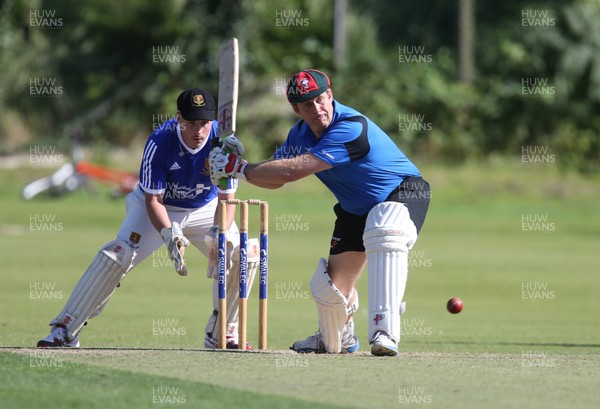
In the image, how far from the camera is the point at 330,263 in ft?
26.2

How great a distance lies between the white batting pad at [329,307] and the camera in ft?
25.6

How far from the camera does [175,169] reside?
8.41m

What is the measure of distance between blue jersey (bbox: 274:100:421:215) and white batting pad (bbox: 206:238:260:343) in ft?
2.42

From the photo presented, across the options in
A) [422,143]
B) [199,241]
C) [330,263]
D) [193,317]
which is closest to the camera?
[330,263]

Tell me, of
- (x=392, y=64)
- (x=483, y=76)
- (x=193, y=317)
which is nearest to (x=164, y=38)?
(x=392, y=64)

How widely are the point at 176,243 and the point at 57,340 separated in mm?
1147

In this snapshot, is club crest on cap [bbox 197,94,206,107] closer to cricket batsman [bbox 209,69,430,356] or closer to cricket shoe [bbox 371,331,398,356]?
cricket batsman [bbox 209,69,430,356]

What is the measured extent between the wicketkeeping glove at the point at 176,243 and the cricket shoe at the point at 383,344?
1429 millimetres

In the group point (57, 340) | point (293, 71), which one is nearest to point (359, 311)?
point (57, 340)

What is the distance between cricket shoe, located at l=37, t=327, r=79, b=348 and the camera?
26.7 ft

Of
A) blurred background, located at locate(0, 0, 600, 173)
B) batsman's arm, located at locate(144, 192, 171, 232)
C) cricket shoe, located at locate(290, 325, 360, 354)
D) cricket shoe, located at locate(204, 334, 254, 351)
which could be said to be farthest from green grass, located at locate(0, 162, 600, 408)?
blurred background, located at locate(0, 0, 600, 173)

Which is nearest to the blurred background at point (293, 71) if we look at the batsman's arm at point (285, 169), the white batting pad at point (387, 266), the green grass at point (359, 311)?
the green grass at point (359, 311)

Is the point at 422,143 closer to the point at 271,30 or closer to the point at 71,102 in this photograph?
the point at 271,30

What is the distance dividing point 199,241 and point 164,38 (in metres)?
28.3
